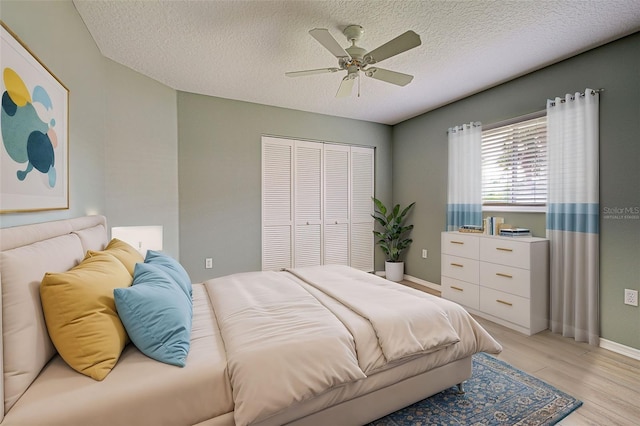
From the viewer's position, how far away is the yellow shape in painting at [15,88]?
3.92 feet

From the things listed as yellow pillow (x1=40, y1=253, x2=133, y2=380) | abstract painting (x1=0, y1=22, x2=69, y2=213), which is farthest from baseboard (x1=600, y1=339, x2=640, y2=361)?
abstract painting (x1=0, y1=22, x2=69, y2=213)

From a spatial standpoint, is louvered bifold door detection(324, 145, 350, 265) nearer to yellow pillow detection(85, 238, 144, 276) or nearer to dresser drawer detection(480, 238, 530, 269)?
dresser drawer detection(480, 238, 530, 269)

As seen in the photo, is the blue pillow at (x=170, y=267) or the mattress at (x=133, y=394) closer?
→ the mattress at (x=133, y=394)

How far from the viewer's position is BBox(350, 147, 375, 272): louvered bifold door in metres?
4.71

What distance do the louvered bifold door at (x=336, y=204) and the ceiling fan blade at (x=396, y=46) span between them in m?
2.35

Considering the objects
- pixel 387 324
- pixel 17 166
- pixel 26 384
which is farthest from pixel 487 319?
pixel 17 166

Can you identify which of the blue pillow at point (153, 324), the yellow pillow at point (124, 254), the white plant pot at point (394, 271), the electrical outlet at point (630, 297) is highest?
the yellow pillow at point (124, 254)

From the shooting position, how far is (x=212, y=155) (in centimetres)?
368

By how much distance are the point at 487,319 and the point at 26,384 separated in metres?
3.59

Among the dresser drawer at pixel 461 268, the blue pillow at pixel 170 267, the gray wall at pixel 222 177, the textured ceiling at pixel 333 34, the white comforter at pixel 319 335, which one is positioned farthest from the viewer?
the gray wall at pixel 222 177

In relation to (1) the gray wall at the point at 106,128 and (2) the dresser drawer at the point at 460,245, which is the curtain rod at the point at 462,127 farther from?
(1) the gray wall at the point at 106,128

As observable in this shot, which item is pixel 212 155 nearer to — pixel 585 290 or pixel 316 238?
pixel 316 238

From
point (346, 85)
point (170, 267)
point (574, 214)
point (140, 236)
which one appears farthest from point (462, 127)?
point (140, 236)

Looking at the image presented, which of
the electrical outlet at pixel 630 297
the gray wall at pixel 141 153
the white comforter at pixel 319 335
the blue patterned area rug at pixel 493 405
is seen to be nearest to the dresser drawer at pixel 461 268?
the electrical outlet at pixel 630 297
